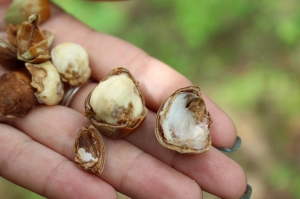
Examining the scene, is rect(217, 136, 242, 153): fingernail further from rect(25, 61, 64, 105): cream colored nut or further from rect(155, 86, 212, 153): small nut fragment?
rect(25, 61, 64, 105): cream colored nut

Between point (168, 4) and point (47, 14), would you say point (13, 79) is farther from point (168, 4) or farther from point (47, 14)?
point (168, 4)

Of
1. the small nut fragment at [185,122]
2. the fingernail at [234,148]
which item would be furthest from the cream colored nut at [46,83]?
the fingernail at [234,148]

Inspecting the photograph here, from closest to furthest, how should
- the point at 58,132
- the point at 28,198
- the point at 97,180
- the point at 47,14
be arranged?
the point at 97,180 < the point at 58,132 < the point at 47,14 < the point at 28,198

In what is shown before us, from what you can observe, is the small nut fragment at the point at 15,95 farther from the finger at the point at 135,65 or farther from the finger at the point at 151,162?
the finger at the point at 135,65

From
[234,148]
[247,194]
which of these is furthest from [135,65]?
[247,194]

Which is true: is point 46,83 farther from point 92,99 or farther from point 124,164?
point 124,164

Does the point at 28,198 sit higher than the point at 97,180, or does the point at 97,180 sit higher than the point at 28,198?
the point at 97,180

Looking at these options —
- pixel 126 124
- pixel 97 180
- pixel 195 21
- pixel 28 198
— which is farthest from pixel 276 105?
pixel 28 198

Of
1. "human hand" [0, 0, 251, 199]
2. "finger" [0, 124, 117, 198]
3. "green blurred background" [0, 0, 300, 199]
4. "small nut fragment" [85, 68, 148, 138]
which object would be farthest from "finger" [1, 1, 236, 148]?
"green blurred background" [0, 0, 300, 199]
